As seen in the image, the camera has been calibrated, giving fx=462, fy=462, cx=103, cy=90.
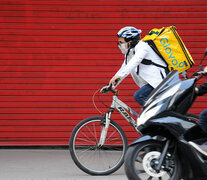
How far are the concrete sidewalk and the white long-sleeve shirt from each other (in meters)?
1.13

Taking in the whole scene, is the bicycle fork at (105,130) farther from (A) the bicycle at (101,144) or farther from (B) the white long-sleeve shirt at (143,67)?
(B) the white long-sleeve shirt at (143,67)

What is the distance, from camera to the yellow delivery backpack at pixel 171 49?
201 inches

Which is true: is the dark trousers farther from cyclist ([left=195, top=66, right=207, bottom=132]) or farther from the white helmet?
cyclist ([left=195, top=66, right=207, bottom=132])

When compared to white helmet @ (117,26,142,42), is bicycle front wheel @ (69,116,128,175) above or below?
below

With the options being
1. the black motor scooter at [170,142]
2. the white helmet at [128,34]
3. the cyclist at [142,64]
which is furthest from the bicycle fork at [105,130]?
the black motor scooter at [170,142]

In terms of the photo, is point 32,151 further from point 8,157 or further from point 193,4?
point 193,4

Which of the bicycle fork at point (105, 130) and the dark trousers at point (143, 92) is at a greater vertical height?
the dark trousers at point (143, 92)

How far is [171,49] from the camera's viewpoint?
16.8ft

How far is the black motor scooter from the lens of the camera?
153 inches

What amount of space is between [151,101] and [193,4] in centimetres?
351

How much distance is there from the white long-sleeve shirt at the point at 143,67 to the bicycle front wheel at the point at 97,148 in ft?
2.01

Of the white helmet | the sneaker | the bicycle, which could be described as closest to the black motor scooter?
the sneaker

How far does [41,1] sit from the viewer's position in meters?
7.07

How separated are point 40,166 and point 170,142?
2.40m
